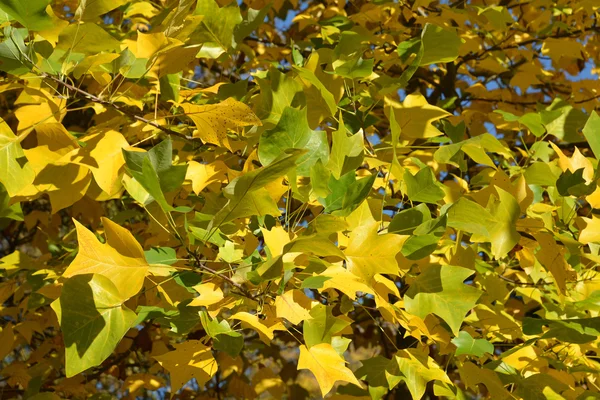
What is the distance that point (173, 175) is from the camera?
2.78 ft

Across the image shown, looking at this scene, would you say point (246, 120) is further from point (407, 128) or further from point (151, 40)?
point (407, 128)

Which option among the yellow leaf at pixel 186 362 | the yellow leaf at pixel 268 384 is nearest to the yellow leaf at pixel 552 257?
the yellow leaf at pixel 186 362

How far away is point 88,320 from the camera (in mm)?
791

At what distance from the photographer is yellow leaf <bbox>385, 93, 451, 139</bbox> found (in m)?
1.28

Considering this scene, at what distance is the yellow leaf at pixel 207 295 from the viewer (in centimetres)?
89

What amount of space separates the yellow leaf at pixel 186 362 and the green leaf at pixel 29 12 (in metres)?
0.57

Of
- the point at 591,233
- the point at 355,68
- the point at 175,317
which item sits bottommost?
the point at 175,317

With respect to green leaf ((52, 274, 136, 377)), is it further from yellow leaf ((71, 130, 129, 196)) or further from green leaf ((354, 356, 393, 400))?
green leaf ((354, 356, 393, 400))

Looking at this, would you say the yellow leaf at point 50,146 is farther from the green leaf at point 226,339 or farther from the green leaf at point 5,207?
the green leaf at point 226,339

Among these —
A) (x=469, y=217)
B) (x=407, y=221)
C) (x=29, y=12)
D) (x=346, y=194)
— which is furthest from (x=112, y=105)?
(x=469, y=217)

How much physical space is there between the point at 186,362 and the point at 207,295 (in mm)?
164

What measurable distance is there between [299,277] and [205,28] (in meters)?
0.63

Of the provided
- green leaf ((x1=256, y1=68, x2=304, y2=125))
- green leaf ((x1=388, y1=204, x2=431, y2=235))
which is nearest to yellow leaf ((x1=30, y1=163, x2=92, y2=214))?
green leaf ((x1=256, y1=68, x2=304, y2=125))

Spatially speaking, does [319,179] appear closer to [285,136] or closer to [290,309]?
[285,136]
